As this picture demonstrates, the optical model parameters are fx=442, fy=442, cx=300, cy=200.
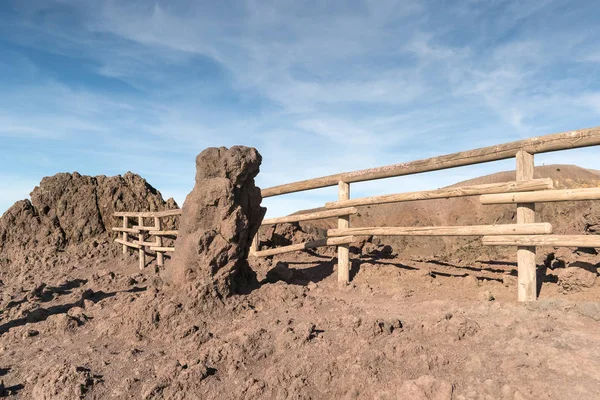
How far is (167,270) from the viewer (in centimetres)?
595

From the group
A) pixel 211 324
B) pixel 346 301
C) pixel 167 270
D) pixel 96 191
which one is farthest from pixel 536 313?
pixel 96 191

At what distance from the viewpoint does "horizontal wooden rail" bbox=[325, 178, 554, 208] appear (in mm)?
5055

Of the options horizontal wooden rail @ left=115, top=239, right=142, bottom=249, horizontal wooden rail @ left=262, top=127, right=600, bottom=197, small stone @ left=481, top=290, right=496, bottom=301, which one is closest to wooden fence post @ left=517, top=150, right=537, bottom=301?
horizontal wooden rail @ left=262, top=127, right=600, bottom=197

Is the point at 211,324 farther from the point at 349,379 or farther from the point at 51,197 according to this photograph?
the point at 51,197

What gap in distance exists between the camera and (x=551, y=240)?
4836 mm

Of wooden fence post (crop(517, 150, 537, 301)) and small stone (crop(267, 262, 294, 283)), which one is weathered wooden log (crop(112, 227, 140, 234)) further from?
→ wooden fence post (crop(517, 150, 537, 301))

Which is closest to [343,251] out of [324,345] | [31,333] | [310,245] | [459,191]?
[310,245]

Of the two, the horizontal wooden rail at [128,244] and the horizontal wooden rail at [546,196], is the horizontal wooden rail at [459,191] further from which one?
the horizontal wooden rail at [128,244]

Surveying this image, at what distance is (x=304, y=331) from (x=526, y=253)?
280 centimetres

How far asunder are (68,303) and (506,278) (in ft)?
21.9

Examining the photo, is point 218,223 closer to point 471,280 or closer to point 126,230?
Result: point 471,280

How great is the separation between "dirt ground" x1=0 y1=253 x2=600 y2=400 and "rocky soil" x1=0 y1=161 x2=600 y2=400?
0.05 ft

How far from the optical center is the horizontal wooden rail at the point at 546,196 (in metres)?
4.61

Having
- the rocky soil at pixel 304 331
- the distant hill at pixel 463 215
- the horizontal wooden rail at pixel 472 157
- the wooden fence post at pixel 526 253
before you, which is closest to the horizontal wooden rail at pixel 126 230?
the rocky soil at pixel 304 331
